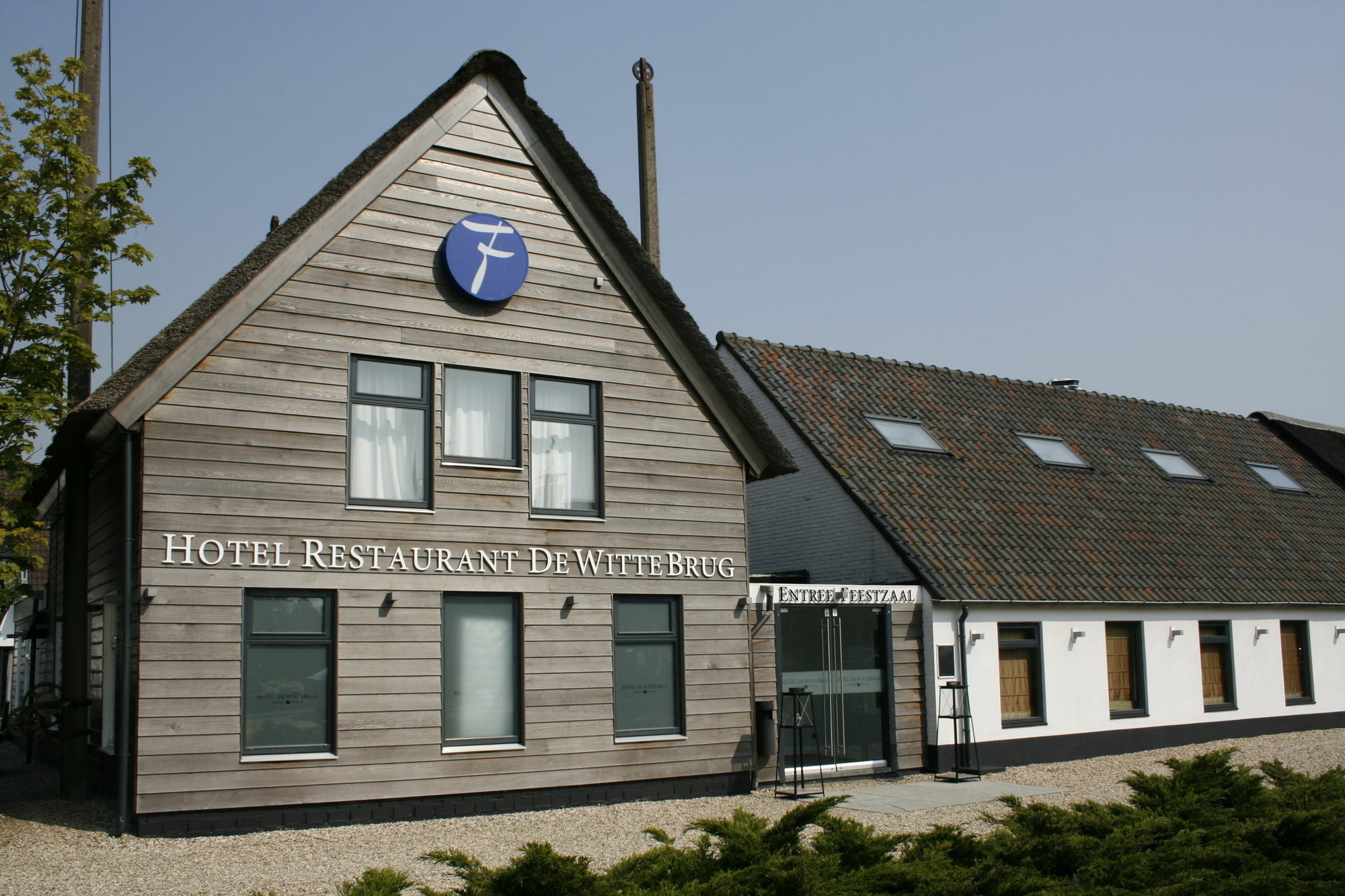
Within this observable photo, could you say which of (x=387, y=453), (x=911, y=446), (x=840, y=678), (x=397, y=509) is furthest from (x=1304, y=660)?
(x=387, y=453)

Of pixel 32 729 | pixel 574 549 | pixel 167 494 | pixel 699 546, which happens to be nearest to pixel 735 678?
pixel 699 546

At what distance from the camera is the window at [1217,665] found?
20.5m

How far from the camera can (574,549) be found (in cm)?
1408

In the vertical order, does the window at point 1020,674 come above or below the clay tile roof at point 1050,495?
below

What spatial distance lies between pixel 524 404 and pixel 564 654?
2.83 meters

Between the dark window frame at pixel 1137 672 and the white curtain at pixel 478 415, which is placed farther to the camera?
the dark window frame at pixel 1137 672

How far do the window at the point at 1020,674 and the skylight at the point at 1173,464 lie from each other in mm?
7547

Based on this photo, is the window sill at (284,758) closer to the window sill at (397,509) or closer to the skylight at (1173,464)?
the window sill at (397,509)

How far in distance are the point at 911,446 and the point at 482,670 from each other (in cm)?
941

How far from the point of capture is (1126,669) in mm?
19281

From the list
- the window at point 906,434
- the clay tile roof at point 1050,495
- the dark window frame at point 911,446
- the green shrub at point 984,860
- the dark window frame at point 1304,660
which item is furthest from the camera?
the dark window frame at point 1304,660

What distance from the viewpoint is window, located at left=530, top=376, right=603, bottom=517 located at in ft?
46.4

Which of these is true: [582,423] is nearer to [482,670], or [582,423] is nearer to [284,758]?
[482,670]

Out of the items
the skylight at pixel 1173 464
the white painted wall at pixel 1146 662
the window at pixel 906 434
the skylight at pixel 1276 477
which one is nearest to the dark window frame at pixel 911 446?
the window at pixel 906 434
